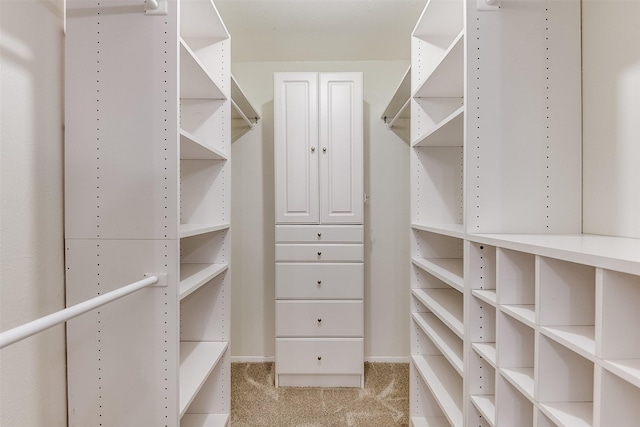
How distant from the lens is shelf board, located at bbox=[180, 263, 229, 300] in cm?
115

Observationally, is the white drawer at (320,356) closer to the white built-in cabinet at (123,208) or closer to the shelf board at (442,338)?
the shelf board at (442,338)

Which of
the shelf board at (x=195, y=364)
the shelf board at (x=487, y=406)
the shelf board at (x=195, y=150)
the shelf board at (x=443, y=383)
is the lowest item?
the shelf board at (x=443, y=383)

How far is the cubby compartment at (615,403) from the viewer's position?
1.90 feet

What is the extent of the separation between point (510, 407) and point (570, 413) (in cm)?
22

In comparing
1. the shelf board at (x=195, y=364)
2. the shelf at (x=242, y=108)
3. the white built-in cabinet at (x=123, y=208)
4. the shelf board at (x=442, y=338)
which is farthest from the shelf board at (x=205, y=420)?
the shelf at (x=242, y=108)

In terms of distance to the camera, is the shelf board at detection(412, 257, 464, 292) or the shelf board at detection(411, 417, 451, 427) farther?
the shelf board at detection(411, 417, 451, 427)

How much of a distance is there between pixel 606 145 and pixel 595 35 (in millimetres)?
361

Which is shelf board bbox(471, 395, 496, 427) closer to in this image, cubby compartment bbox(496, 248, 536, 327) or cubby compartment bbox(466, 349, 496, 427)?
cubby compartment bbox(466, 349, 496, 427)

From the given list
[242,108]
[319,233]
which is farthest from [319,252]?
[242,108]

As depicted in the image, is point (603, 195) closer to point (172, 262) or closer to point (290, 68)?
point (172, 262)

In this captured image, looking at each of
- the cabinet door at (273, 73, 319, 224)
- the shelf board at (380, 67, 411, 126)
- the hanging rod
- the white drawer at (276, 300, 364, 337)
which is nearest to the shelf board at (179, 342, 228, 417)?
the hanging rod

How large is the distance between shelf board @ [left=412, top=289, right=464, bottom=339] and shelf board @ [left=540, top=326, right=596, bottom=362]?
43 cm

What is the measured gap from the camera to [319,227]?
2162 millimetres

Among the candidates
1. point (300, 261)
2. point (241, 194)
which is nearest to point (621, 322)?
point (300, 261)
